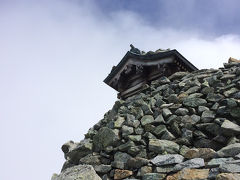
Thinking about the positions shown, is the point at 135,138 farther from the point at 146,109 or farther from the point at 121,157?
the point at 146,109

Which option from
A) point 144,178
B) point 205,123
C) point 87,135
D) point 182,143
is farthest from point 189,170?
point 87,135

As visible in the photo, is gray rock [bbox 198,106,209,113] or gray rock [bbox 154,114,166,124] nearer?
gray rock [bbox 198,106,209,113]

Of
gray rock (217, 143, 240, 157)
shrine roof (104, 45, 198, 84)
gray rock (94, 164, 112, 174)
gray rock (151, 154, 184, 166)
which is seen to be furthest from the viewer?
shrine roof (104, 45, 198, 84)

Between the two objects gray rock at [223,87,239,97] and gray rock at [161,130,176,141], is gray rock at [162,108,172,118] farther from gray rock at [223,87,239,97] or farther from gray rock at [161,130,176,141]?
gray rock at [223,87,239,97]

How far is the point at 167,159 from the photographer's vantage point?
21.2ft

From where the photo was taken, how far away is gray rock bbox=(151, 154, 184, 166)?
249 inches

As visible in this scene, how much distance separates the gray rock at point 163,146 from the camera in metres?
7.09

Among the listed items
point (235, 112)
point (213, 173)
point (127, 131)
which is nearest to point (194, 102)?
point (235, 112)

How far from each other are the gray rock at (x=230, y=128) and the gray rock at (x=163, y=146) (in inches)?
47.9

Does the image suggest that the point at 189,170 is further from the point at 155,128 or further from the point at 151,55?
the point at 151,55

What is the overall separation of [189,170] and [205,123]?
6.74ft

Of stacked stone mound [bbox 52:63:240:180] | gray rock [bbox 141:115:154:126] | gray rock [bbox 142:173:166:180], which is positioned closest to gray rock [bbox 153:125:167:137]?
stacked stone mound [bbox 52:63:240:180]

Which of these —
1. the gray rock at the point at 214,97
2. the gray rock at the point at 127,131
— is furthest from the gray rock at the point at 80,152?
the gray rock at the point at 214,97

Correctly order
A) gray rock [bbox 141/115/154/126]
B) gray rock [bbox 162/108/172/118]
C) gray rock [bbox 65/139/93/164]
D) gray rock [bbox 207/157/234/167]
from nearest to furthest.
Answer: gray rock [bbox 207/157/234/167] → gray rock [bbox 162/108/172/118] → gray rock [bbox 141/115/154/126] → gray rock [bbox 65/139/93/164]
